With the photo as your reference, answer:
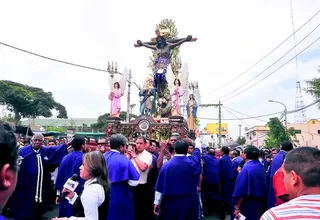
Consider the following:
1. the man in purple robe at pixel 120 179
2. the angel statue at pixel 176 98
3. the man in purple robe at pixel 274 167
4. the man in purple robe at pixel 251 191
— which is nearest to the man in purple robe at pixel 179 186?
the man in purple robe at pixel 120 179

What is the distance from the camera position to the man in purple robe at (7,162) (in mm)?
1212

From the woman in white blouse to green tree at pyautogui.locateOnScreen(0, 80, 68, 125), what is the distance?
41649mm

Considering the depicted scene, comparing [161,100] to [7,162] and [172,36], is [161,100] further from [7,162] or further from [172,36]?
[7,162]

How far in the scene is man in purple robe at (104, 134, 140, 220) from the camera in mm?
5238

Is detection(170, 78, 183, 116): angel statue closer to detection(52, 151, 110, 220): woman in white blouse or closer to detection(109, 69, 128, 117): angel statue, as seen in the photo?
detection(109, 69, 128, 117): angel statue

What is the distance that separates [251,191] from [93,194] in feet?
11.2

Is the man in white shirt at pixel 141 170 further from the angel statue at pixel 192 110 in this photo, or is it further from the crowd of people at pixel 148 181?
the angel statue at pixel 192 110

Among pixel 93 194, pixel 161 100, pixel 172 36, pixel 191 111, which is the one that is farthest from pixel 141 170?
pixel 172 36

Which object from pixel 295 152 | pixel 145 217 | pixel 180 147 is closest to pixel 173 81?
pixel 145 217

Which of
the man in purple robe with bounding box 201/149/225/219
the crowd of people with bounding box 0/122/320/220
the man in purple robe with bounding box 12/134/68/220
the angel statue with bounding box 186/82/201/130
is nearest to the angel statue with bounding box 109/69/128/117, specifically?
the angel statue with bounding box 186/82/201/130

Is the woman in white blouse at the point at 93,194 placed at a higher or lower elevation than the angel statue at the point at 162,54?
lower

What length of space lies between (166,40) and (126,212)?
17169 mm

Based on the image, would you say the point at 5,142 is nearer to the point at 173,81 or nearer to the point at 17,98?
the point at 173,81

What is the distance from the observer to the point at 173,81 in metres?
18.3
